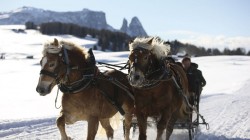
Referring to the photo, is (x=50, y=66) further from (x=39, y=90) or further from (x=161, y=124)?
(x=161, y=124)

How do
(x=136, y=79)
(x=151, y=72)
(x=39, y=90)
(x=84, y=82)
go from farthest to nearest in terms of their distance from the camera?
(x=151, y=72), (x=84, y=82), (x=136, y=79), (x=39, y=90)

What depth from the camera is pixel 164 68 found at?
679 cm

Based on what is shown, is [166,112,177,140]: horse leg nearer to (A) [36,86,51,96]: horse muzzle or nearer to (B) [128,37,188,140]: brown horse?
(B) [128,37,188,140]: brown horse

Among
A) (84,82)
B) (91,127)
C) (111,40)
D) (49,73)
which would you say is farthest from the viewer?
(111,40)

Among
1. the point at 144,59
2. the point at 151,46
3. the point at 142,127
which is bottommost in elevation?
the point at 142,127

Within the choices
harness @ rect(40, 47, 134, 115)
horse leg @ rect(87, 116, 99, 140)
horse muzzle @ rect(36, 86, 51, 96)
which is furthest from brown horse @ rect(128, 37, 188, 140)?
horse muzzle @ rect(36, 86, 51, 96)

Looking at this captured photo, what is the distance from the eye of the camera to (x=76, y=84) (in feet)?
20.3

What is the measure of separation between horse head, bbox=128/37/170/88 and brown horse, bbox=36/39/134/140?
0.69 metres

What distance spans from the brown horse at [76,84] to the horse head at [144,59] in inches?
27.1

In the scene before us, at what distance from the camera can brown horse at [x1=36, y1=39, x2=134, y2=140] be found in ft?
19.3

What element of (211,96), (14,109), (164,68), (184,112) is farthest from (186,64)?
(211,96)

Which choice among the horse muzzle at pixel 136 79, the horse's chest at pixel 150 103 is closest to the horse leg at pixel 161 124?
the horse's chest at pixel 150 103

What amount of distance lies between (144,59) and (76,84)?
3.83 feet

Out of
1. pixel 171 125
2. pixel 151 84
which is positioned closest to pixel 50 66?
pixel 151 84
